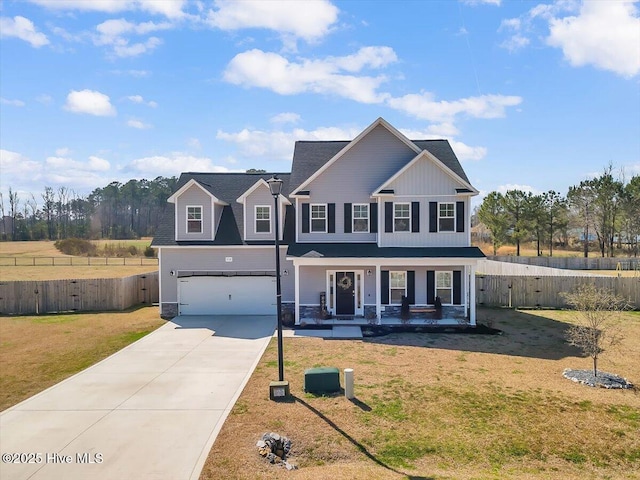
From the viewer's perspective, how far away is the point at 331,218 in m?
20.0

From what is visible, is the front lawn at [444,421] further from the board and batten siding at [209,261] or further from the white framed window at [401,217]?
the board and batten siding at [209,261]

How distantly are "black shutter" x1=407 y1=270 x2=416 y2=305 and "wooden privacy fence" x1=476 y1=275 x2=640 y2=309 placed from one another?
19.0ft

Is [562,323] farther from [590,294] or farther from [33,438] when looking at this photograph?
[33,438]

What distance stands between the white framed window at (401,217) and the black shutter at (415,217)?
140 millimetres

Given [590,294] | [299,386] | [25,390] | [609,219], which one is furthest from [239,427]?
[609,219]

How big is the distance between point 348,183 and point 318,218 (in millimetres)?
2218

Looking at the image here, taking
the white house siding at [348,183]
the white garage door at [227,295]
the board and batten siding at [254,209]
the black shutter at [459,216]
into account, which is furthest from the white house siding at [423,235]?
the white garage door at [227,295]

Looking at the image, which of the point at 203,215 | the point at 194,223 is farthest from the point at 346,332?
the point at 194,223

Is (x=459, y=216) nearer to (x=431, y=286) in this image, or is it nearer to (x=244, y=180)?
(x=431, y=286)

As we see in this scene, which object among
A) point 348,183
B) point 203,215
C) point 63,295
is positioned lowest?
point 63,295

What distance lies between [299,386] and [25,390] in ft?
23.6

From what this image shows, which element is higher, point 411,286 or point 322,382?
point 411,286

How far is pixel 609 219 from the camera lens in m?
49.1

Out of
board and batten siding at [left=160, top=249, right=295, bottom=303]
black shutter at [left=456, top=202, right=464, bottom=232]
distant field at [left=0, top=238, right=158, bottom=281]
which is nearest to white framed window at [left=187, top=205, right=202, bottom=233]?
board and batten siding at [left=160, top=249, right=295, bottom=303]
